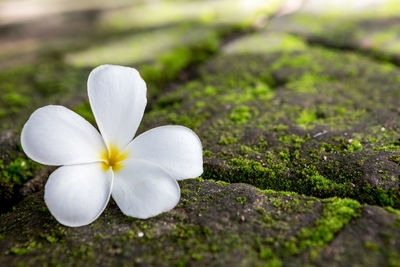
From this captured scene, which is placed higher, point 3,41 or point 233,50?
point 233,50

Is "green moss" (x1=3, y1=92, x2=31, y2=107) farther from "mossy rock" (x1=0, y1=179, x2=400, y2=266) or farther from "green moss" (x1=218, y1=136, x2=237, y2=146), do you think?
"green moss" (x1=218, y1=136, x2=237, y2=146)

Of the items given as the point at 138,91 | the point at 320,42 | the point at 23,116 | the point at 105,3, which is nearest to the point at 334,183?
the point at 138,91

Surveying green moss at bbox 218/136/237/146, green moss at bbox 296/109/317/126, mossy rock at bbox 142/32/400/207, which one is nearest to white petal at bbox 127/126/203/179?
mossy rock at bbox 142/32/400/207

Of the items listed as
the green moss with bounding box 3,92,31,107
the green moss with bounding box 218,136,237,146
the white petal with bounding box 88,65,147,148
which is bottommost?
the green moss with bounding box 3,92,31,107

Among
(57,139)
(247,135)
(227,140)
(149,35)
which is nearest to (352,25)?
(149,35)

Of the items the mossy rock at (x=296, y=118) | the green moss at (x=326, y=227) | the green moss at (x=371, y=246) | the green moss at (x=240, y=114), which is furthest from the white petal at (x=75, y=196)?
the green moss at (x=240, y=114)

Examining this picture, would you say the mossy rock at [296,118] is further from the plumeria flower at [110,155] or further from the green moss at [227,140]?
the plumeria flower at [110,155]

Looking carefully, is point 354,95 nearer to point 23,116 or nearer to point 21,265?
point 21,265
